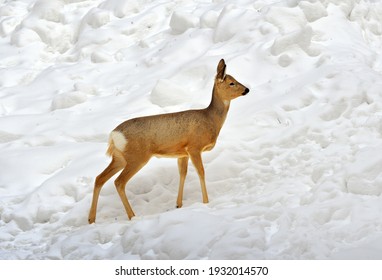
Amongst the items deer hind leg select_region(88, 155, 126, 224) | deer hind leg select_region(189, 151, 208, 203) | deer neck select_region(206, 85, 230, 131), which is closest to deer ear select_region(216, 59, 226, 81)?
deer neck select_region(206, 85, 230, 131)

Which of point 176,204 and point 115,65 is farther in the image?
point 115,65

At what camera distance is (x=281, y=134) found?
324 inches

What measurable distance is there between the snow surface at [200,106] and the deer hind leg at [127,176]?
0.29 meters

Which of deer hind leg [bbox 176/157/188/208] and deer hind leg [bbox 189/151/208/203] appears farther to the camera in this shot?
deer hind leg [bbox 176/157/188/208]

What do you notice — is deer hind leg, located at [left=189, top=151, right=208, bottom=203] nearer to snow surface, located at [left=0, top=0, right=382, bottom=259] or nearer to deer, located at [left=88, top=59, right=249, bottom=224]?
deer, located at [left=88, top=59, right=249, bottom=224]

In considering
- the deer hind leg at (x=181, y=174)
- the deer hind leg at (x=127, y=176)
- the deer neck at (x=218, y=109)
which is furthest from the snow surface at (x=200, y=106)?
the deer neck at (x=218, y=109)

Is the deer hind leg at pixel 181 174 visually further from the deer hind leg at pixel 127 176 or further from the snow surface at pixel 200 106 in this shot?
the deer hind leg at pixel 127 176

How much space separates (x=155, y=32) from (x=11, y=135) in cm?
497

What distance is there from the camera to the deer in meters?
7.16

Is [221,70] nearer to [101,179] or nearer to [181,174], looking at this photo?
[181,174]

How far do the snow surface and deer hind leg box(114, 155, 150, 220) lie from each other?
11.3 inches

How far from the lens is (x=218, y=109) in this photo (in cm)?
760
